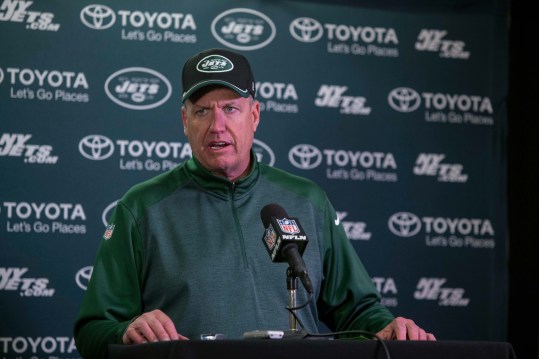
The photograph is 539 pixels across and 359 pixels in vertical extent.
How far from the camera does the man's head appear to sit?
306 cm

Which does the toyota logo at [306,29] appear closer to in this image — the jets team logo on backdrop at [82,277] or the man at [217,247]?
the man at [217,247]

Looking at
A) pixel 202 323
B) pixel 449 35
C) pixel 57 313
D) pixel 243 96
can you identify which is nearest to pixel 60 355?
pixel 57 313

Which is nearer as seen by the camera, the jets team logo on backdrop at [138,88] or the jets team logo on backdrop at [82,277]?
the jets team logo on backdrop at [82,277]

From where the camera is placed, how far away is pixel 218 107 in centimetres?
308

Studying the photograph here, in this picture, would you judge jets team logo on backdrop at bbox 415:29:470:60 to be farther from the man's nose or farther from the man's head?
the man's nose

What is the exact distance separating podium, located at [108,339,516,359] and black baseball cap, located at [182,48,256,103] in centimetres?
121

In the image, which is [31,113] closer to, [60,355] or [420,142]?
[60,355]

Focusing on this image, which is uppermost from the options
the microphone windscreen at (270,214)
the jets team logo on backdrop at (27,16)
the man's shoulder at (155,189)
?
the jets team logo on backdrop at (27,16)

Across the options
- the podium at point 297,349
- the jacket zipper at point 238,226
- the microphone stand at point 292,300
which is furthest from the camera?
the jacket zipper at point 238,226

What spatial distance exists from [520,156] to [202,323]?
8.01 feet

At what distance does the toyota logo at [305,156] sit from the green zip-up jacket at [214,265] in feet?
3.75

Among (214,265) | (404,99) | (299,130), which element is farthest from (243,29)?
(214,265)

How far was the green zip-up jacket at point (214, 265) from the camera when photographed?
9.57ft

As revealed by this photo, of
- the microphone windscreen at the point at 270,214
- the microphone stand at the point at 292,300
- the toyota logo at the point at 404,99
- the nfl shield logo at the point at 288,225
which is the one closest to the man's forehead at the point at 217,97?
the microphone windscreen at the point at 270,214
